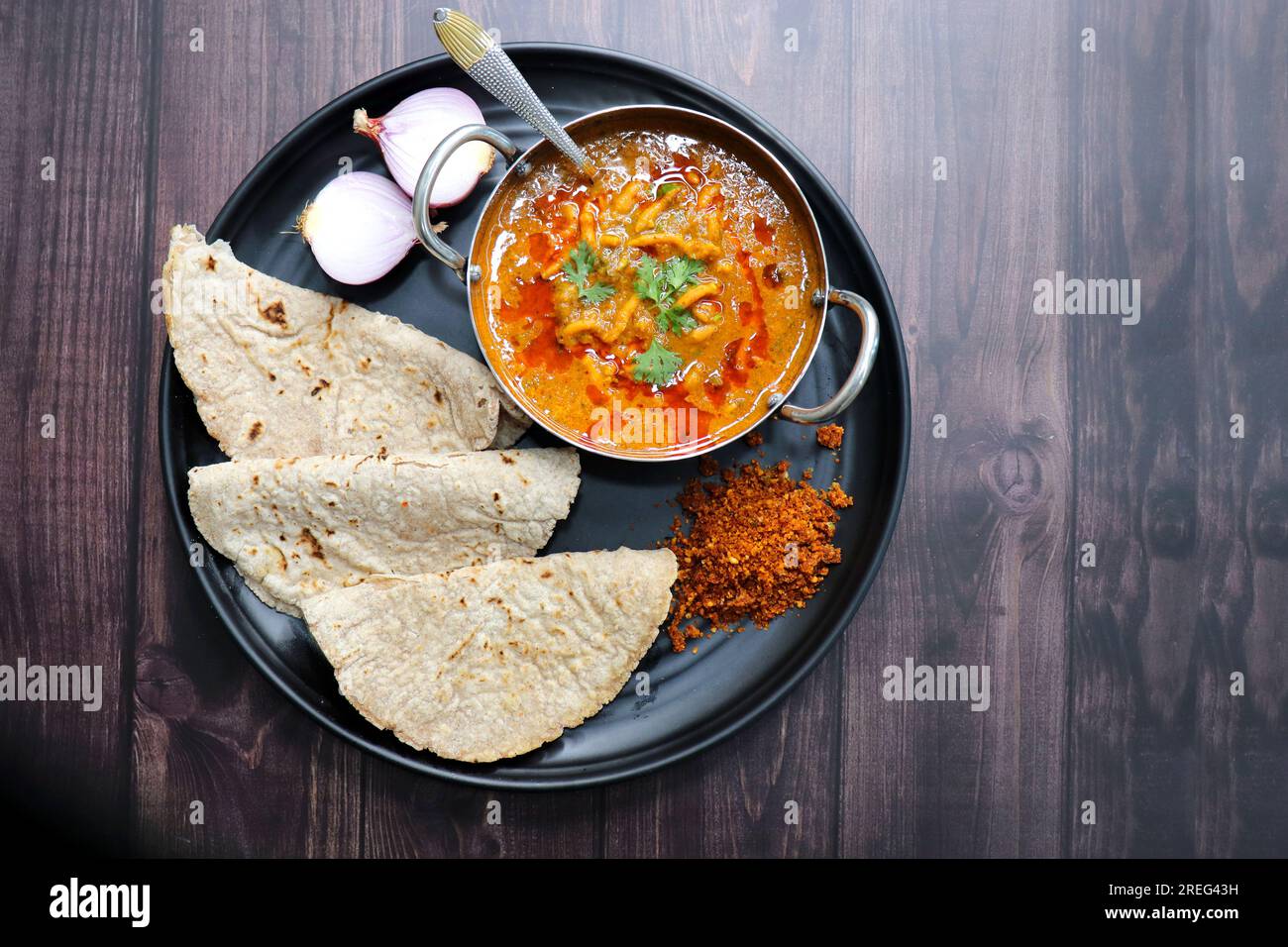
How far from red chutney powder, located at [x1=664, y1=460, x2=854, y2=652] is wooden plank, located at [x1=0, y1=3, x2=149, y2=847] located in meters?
1.53

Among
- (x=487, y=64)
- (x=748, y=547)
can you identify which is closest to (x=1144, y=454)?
(x=748, y=547)

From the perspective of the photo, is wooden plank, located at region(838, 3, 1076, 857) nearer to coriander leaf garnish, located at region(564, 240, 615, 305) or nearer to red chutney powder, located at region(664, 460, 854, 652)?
red chutney powder, located at region(664, 460, 854, 652)

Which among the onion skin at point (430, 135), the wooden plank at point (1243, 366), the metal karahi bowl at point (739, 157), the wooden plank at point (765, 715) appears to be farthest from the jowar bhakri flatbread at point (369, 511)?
the wooden plank at point (1243, 366)

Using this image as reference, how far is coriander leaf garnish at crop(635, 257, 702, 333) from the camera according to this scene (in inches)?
79.1

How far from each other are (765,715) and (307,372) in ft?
4.93

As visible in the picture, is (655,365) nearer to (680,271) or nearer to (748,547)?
(680,271)

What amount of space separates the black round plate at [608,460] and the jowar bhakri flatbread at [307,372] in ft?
0.26

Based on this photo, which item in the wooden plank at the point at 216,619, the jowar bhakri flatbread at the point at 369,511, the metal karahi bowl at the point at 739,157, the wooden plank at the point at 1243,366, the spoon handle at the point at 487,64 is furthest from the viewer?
the wooden plank at the point at 1243,366

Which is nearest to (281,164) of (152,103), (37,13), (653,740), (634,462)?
(152,103)

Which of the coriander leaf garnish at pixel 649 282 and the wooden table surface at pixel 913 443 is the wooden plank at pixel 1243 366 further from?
the coriander leaf garnish at pixel 649 282

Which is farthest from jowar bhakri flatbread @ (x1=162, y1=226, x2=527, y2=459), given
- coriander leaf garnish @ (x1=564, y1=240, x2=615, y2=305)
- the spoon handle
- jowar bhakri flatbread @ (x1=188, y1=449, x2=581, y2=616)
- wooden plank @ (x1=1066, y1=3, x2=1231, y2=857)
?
wooden plank @ (x1=1066, y1=3, x2=1231, y2=857)

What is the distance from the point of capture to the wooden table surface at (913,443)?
239cm
